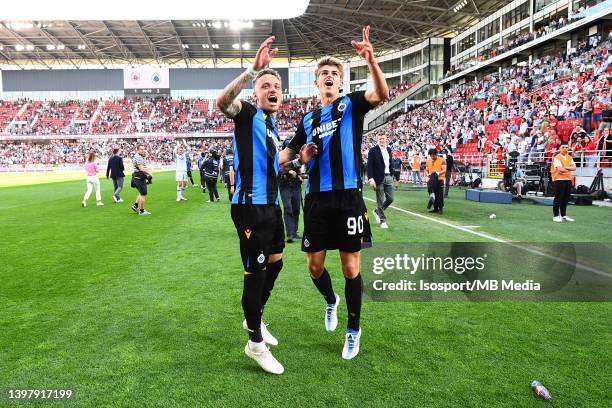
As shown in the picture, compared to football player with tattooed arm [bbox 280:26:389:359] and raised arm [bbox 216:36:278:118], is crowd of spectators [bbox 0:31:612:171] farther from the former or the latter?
raised arm [bbox 216:36:278:118]

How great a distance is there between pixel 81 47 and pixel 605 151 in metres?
59.1

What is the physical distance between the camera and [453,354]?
3.22m

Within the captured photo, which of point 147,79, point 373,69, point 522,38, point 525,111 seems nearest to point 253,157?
point 373,69

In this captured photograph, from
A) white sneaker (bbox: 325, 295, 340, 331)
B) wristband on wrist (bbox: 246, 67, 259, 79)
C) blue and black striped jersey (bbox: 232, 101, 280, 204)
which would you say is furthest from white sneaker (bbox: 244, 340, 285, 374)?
wristband on wrist (bbox: 246, 67, 259, 79)

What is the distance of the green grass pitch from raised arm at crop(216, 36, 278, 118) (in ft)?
6.07

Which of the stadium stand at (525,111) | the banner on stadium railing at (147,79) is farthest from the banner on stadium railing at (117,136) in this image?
the stadium stand at (525,111)

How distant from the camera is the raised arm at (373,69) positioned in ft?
9.09

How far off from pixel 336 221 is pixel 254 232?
0.64 meters

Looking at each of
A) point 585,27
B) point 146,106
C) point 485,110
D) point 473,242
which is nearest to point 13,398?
point 473,242

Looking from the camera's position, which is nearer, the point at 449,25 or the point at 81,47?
the point at 449,25

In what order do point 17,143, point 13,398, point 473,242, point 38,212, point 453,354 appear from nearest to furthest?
point 13,398, point 453,354, point 473,242, point 38,212, point 17,143

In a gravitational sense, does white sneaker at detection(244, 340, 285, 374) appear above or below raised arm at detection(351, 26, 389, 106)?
below

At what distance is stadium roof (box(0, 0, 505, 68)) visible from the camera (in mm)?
42344

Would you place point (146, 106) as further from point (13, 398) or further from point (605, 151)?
point (13, 398)
